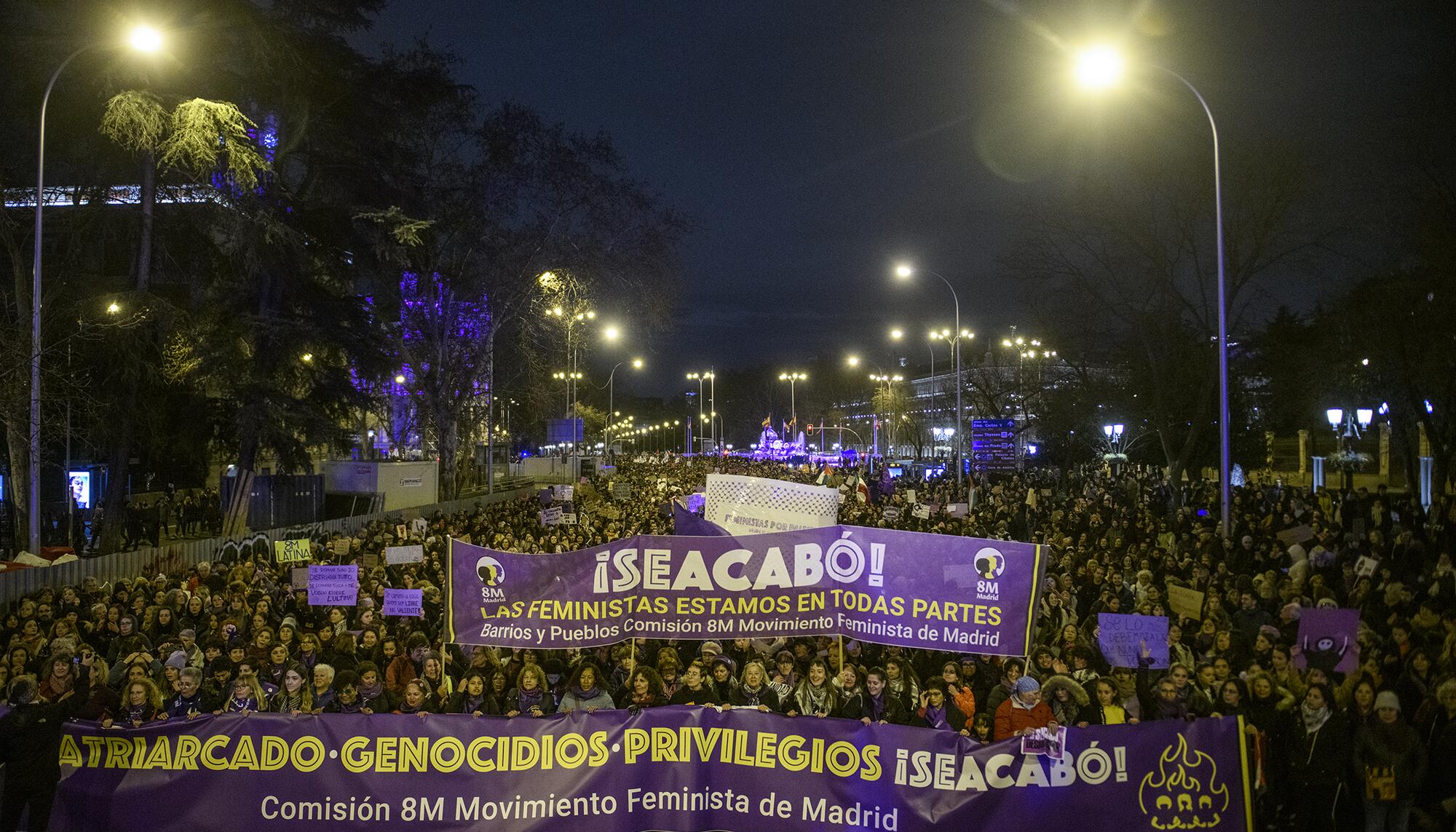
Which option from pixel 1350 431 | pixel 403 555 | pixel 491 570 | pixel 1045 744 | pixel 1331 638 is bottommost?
pixel 1045 744

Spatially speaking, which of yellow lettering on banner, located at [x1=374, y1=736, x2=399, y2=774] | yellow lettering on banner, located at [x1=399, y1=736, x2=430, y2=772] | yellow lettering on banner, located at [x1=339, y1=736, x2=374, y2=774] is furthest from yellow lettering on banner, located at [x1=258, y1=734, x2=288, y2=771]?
yellow lettering on banner, located at [x1=399, y1=736, x2=430, y2=772]

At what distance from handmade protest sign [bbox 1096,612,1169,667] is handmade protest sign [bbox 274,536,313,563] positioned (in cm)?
1067

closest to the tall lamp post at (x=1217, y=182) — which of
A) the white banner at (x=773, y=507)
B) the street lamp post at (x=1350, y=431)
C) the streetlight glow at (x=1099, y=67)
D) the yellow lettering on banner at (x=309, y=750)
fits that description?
the streetlight glow at (x=1099, y=67)

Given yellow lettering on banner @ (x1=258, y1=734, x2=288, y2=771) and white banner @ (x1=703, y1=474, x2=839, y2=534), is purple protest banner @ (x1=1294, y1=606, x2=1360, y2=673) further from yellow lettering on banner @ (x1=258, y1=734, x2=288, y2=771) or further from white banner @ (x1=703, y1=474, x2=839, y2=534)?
yellow lettering on banner @ (x1=258, y1=734, x2=288, y2=771)

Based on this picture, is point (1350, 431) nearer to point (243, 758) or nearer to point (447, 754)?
point (447, 754)

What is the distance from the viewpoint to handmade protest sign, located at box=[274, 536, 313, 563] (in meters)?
14.0

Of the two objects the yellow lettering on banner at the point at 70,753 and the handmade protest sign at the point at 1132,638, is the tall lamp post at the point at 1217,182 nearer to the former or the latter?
the handmade protest sign at the point at 1132,638

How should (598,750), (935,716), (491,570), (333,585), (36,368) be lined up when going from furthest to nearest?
(36,368), (333,585), (491,570), (935,716), (598,750)

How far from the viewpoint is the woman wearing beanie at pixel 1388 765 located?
6.55 meters

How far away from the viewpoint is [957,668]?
820 centimetres

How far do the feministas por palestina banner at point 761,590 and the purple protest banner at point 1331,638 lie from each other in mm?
2848

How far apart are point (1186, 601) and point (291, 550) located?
38.2ft

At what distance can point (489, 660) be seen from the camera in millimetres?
8727

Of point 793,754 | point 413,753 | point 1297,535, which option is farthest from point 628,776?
point 1297,535
